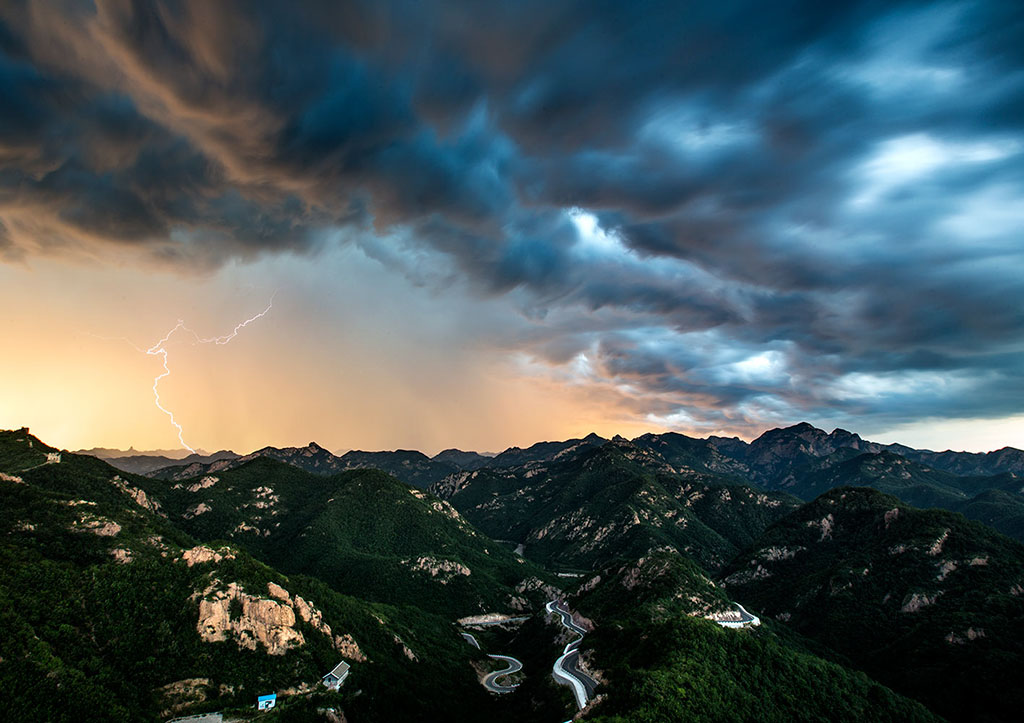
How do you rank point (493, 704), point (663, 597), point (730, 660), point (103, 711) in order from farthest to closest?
point (663, 597)
point (493, 704)
point (730, 660)
point (103, 711)

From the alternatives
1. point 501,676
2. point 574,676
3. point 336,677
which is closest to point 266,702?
point 336,677

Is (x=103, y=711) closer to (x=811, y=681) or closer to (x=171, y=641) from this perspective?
(x=171, y=641)

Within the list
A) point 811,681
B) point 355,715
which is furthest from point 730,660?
point 355,715

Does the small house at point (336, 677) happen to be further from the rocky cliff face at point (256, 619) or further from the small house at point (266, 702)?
the small house at point (266, 702)

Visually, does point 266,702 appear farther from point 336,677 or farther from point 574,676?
point 574,676

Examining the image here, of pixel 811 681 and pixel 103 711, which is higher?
pixel 103 711

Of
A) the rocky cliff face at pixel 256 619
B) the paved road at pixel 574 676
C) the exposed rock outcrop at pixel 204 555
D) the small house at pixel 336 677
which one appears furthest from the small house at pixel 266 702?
the paved road at pixel 574 676

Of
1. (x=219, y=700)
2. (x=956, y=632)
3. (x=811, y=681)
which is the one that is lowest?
(x=956, y=632)
